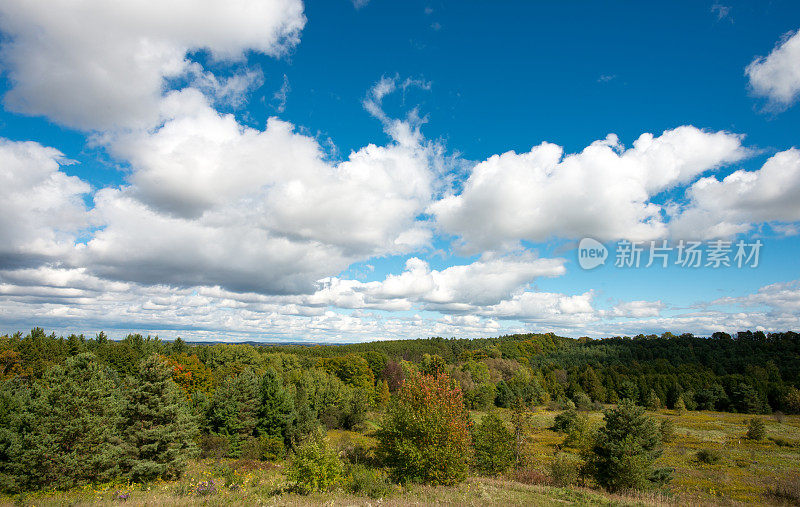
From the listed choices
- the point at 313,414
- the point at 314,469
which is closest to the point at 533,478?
the point at 314,469

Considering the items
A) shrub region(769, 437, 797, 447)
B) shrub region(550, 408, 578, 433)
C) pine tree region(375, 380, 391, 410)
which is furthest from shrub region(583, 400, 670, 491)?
pine tree region(375, 380, 391, 410)

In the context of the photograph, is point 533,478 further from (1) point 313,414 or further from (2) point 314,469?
(1) point 313,414

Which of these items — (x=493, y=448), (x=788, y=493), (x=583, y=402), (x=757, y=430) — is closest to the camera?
(x=788, y=493)

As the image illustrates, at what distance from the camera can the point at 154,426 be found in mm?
31375

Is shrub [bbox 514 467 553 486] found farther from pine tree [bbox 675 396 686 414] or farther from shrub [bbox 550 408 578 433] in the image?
pine tree [bbox 675 396 686 414]

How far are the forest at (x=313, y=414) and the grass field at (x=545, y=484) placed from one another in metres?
1.80

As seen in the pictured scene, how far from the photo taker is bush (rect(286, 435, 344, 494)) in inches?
704

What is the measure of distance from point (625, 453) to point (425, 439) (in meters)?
14.8

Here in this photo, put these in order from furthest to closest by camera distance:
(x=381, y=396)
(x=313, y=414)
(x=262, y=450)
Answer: (x=381, y=396) < (x=313, y=414) < (x=262, y=450)

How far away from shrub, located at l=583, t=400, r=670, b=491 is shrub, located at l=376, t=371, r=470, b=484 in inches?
429

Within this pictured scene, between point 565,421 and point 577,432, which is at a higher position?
point 577,432

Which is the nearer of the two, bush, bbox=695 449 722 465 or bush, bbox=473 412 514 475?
bush, bbox=473 412 514 475

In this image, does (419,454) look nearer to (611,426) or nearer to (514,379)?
(611,426)

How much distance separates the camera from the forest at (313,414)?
24844 mm
